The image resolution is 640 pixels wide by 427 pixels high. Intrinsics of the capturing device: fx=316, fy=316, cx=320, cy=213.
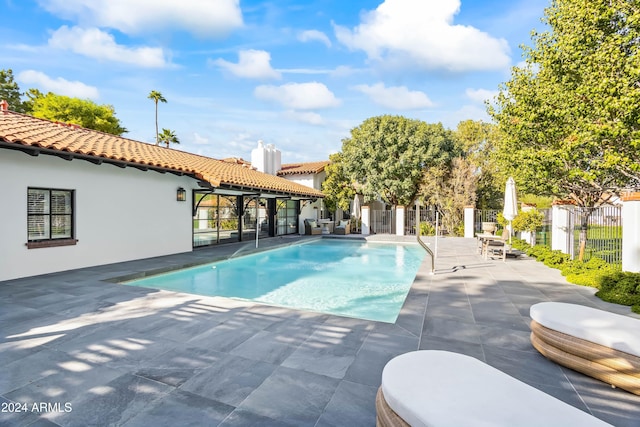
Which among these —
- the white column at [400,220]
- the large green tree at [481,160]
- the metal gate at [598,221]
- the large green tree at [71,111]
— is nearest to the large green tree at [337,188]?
→ the white column at [400,220]

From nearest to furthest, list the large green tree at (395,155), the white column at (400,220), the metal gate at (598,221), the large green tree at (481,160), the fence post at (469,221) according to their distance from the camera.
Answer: the metal gate at (598,221) < the fence post at (469,221) < the white column at (400,220) < the large green tree at (395,155) < the large green tree at (481,160)

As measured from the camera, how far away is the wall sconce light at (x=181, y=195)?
39.9 feet

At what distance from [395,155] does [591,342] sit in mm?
19937

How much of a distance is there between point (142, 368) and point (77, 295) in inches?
151

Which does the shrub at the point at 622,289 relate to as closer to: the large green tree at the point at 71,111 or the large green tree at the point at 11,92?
the large green tree at the point at 71,111

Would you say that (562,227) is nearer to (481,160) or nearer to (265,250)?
(265,250)

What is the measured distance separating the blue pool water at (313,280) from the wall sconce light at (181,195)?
3116mm

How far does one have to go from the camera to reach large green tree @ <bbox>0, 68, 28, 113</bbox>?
28.7 metres

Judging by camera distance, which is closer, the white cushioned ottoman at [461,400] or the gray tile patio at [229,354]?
the white cushioned ottoman at [461,400]

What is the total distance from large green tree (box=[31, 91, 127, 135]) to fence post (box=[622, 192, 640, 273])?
33.6m

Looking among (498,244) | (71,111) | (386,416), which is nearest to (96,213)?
(386,416)

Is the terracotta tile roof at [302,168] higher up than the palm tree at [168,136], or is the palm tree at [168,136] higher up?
the palm tree at [168,136]

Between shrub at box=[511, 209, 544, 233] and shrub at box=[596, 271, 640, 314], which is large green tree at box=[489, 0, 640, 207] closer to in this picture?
shrub at box=[511, 209, 544, 233]

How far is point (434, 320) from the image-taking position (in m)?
4.88
